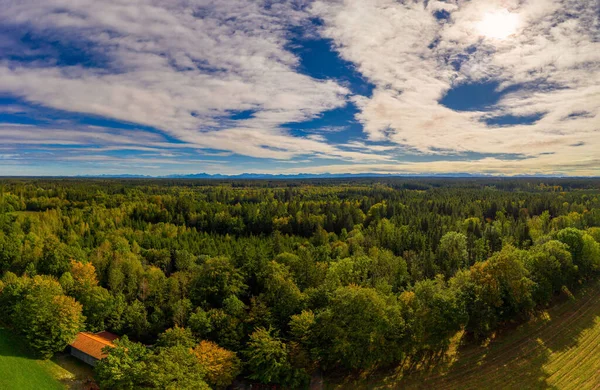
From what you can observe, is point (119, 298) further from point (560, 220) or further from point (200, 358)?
point (560, 220)

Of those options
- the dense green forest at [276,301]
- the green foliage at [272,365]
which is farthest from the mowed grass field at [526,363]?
the green foliage at [272,365]

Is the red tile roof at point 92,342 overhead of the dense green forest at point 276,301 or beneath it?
beneath

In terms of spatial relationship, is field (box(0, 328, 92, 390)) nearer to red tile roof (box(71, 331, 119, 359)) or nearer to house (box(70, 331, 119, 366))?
house (box(70, 331, 119, 366))

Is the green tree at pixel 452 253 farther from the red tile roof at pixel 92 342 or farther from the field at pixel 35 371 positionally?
the field at pixel 35 371

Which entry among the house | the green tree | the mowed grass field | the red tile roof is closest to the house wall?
the house

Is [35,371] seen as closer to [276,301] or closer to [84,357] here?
[84,357]

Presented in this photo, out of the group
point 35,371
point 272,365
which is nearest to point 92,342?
point 35,371
